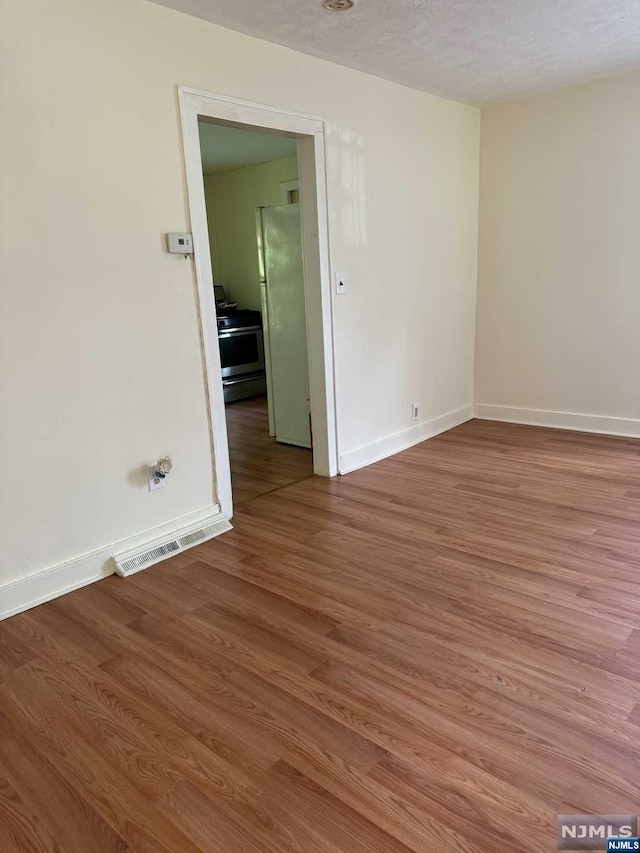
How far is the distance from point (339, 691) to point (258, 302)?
5830 mm

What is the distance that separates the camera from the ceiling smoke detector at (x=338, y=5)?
265 cm

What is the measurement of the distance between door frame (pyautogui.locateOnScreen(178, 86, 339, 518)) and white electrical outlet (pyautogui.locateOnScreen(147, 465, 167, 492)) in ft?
1.10

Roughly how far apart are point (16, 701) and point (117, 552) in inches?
35.5

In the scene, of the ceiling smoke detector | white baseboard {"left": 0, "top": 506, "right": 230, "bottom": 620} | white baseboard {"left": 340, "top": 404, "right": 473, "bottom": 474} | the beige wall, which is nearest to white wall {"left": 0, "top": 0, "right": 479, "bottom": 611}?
white baseboard {"left": 0, "top": 506, "right": 230, "bottom": 620}

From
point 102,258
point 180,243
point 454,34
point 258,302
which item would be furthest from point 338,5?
point 258,302

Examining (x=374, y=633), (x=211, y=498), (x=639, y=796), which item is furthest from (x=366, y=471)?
(x=639, y=796)

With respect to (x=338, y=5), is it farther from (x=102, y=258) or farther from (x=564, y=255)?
(x=564, y=255)

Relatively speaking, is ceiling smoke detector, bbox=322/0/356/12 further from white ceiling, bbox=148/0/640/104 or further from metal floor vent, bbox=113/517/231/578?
metal floor vent, bbox=113/517/231/578

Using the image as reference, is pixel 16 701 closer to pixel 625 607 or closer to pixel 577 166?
pixel 625 607

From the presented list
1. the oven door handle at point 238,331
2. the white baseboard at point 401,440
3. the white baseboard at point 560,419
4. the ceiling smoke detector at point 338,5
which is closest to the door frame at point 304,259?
the white baseboard at point 401,440

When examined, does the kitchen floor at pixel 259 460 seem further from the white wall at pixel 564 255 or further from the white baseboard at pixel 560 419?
the white wall at pixel 564 255

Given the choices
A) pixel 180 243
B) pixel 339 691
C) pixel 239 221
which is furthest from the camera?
pixel 239 221

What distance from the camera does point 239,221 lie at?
7168mm

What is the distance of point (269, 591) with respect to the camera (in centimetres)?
257
